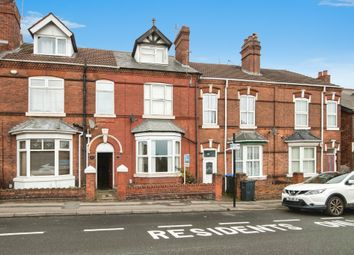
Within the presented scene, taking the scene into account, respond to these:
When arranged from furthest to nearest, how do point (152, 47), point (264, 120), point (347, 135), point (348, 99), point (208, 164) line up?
point (348, 99), point (347, 135), point (264, 120), point (208, 164), point (152, 47)

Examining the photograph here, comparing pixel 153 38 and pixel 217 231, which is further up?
pixel 153 38

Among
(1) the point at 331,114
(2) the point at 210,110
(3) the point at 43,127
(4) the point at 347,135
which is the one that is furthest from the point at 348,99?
(3) the point at 43,127

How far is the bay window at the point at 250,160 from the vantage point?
2108cm

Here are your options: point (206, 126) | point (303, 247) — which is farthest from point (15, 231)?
point (206, 126)

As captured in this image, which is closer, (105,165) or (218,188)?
(218,188)

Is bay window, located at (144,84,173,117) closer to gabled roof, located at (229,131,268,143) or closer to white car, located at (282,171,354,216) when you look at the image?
gabled roof, located at (229,131,268,143)

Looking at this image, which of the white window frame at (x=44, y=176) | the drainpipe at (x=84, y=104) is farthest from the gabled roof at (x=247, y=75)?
the white window frame at (x=44, y=176)

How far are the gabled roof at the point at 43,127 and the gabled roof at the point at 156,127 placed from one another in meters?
3.44

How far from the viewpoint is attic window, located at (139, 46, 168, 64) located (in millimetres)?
20281

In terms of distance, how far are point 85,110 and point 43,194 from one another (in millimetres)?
5478

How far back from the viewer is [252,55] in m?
23.6

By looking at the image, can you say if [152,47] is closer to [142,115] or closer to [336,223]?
[142,115]

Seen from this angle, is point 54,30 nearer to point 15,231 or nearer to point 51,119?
point 51,119

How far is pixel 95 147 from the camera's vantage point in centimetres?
1841
